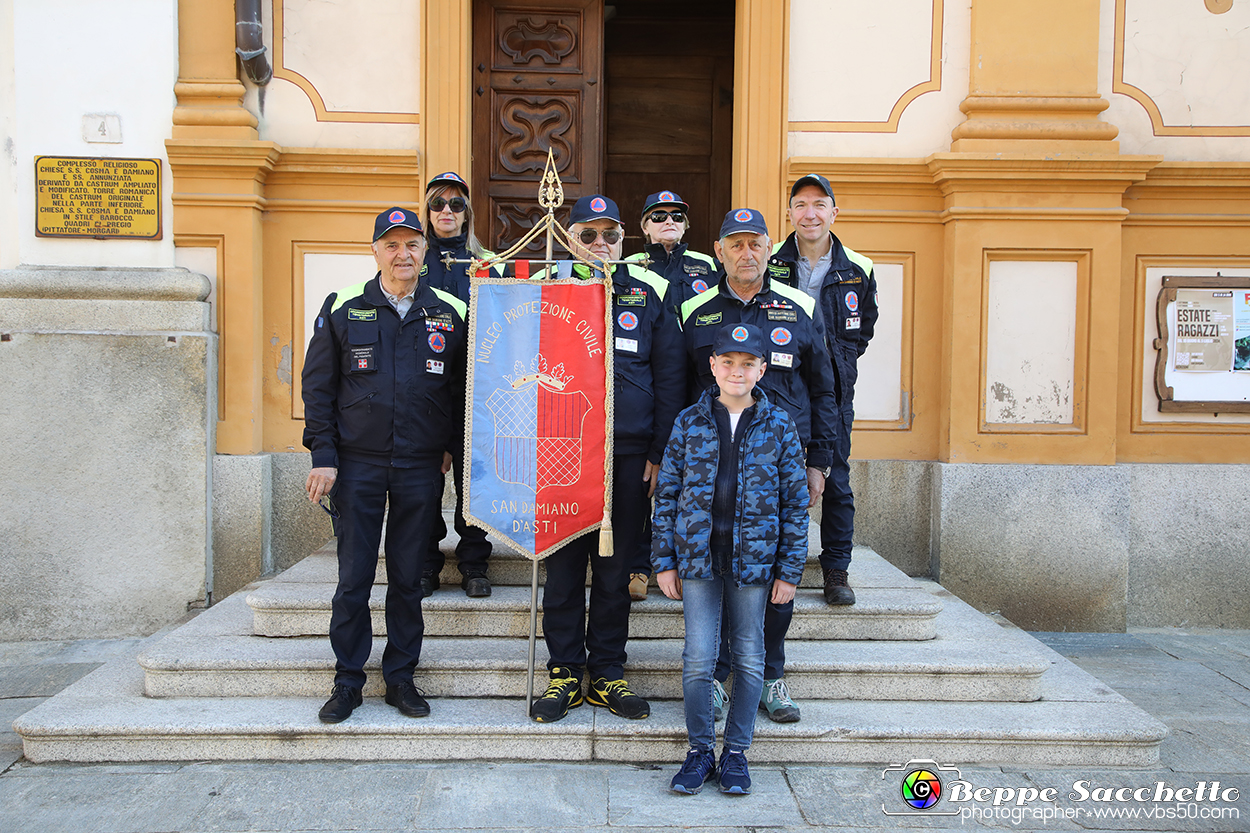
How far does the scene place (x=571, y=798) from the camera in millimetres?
3402

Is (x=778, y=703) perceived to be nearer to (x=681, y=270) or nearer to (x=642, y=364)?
(x=642, y=364)

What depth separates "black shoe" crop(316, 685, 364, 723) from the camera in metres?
3.71

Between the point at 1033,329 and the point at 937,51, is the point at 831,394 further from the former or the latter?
the point at 937,51

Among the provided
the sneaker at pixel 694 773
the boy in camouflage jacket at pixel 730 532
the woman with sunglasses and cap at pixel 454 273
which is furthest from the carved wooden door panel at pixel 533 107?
the sneaker at pixel 694 773

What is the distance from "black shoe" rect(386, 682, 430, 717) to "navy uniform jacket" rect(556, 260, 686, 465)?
133 cm

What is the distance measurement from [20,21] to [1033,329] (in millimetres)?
6732

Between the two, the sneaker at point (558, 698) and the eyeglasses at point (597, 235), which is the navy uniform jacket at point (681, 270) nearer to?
the eyeglasses at point (597, 235)

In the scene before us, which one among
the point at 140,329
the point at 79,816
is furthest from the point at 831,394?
the point at 140,329

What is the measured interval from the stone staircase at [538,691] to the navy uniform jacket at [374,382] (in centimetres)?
101

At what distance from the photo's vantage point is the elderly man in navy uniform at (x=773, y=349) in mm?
3762

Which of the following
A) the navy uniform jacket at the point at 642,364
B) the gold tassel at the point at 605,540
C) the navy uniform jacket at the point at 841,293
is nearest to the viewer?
the gold tassel at the point at 605,540

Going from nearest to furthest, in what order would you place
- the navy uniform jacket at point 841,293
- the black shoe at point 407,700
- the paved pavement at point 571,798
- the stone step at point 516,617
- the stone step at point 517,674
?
the paved pavement at point 571,798
the black shoe at point 407,700
the stone step at point 517,674
the stone step at point 516,617
the navy uniform jacket at point 841,293

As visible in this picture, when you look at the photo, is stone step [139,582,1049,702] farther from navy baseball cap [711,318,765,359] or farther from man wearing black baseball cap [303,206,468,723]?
navy baseball cap [711,318,765,359]

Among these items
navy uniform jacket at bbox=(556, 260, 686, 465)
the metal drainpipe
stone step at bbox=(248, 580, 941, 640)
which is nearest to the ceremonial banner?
navy uniform jacket at bbox=(556, 260, 686, 465)
